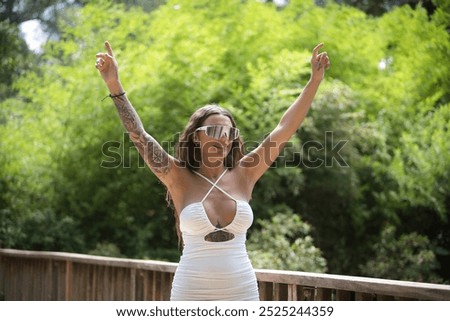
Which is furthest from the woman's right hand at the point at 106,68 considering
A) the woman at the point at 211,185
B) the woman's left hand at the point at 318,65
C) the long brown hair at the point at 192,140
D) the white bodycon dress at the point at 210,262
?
the woman's left hand at the point at 318,65

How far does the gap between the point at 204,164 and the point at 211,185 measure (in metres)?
0.09

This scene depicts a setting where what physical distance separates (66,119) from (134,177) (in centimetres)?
110

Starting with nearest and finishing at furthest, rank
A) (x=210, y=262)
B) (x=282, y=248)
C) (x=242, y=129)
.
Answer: (x=210, y=262) → (x=282, y=248) → (x=242, y=129)

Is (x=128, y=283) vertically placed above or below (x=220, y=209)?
below

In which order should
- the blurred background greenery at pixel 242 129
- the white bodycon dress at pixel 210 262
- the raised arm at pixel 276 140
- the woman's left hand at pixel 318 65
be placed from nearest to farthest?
the white bodycon dress at pixel 210 262
the raised arm at pixel 276 140
the woman's left hand at pixel 318 65
the blurred background greenery at pixel 242 129

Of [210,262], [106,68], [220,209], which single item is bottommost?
[210,262]

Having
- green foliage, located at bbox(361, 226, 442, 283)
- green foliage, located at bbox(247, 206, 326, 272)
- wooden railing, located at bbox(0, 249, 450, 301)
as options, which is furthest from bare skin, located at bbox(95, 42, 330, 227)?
green foliage, located at bbox(361, 226, 442, 283)

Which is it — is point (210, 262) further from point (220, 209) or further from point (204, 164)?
point (204, 164)

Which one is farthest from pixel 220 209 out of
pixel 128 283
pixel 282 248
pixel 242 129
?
pixel 242 129

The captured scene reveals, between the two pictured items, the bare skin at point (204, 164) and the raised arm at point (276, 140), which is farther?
the raised arm at point (276, 140)

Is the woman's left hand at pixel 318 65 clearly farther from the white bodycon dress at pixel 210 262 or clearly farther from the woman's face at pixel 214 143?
the white bodycon dress at pixel 210 262

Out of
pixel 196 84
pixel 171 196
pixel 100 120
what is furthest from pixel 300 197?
Answer: pixel 171 196

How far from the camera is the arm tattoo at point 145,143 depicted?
7.24 ft

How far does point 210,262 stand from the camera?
6.79ft
